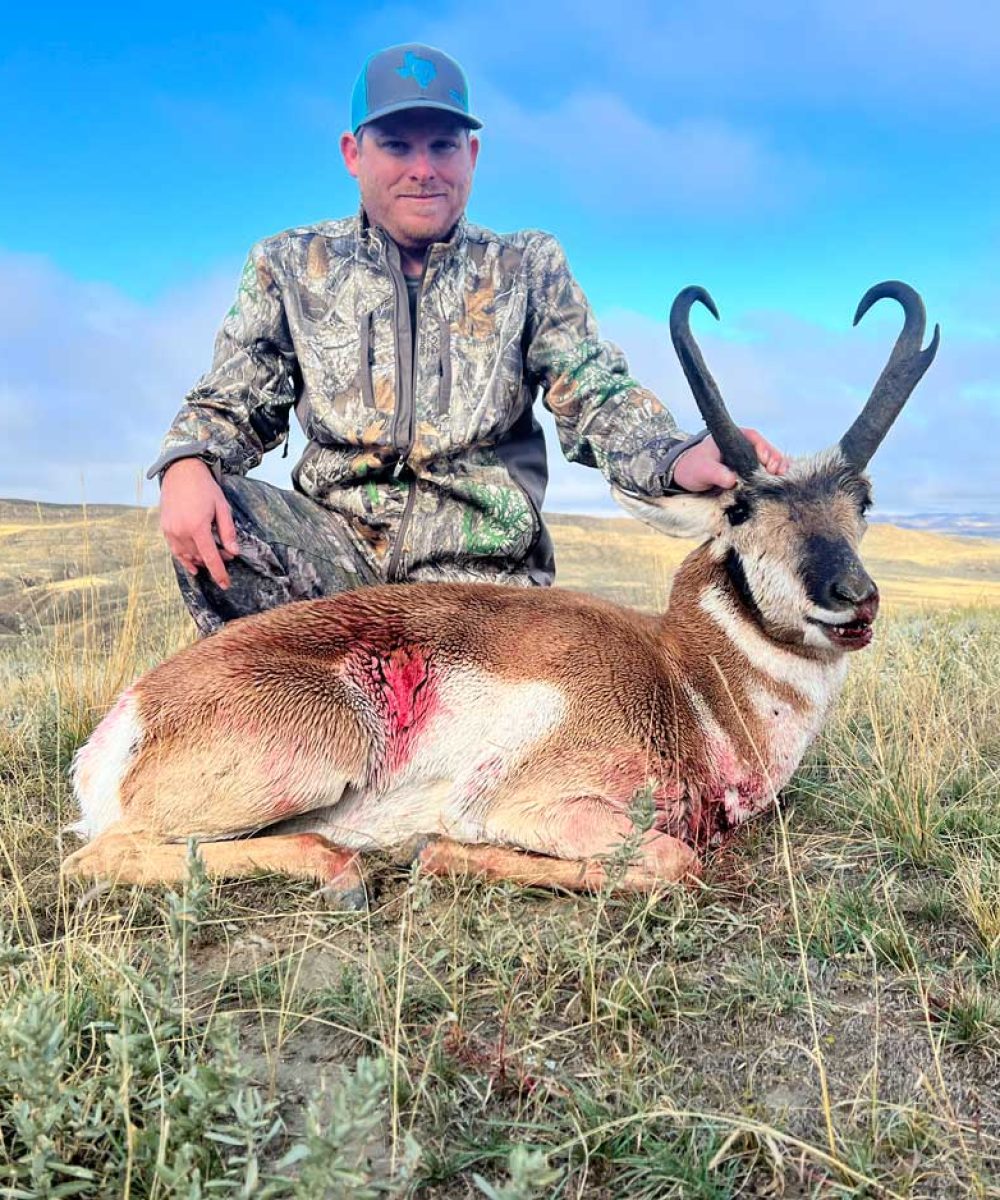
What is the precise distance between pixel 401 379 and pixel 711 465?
220 centimetres

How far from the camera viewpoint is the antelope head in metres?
3.99

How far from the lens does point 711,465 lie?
449cm

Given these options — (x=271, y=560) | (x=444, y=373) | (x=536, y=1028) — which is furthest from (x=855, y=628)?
(x=271, y=560)

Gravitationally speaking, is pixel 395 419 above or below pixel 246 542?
above

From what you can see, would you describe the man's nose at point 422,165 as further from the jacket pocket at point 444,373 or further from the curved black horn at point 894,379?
the curved black horn at point 894,379

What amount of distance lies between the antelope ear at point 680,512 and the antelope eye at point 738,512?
5cm

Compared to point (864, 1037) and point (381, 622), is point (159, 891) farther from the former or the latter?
point (864, 1037)

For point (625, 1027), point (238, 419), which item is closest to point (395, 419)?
point (238, 419)

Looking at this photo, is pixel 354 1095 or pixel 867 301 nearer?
pixel 354 1095

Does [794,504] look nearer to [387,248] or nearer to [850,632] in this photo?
[850,632]

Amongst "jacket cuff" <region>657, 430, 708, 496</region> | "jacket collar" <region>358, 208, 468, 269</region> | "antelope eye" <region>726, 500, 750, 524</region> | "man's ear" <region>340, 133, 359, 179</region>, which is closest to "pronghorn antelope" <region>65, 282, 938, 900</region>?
"antelope eye" <region>726, 500, 750, 524</region>

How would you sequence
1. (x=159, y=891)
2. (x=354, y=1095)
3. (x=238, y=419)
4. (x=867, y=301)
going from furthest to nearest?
1. (x=238, y=419)
2. (x=867, y=301)
3. (x=159, y=891)
4. (x=354, y=1095)

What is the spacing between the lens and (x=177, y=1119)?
2.02 metres

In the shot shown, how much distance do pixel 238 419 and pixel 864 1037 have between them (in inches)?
191
